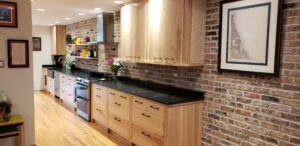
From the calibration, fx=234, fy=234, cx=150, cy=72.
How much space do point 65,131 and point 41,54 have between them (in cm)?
490

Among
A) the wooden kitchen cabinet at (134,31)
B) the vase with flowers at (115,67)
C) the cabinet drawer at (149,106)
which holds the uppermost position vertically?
the wooden kitchen cabinet at (134,31)

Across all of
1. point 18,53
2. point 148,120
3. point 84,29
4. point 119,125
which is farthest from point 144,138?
point 84,29

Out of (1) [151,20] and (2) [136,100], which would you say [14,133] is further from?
(1) [151,20]

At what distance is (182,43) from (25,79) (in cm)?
227

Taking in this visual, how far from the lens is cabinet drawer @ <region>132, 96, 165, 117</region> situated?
9.36ft

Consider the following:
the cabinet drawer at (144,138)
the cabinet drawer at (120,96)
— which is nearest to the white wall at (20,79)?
the cabinet drawer at (120,96)

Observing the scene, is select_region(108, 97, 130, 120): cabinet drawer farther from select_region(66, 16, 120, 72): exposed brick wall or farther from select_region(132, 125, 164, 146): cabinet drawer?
select_region(66, 16, 120, 72): exposed brick wall

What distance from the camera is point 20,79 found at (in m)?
3.32

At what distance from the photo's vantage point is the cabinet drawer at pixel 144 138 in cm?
295

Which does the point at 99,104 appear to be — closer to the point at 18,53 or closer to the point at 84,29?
the point at 18,53

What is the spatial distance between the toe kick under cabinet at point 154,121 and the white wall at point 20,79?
4.16 ft

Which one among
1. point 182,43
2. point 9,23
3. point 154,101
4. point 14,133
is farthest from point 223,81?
point 9,23

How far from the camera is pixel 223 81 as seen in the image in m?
2.81

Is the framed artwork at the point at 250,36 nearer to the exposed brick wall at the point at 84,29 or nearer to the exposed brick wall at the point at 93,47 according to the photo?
the exposed brick wall at the point at 93,47
